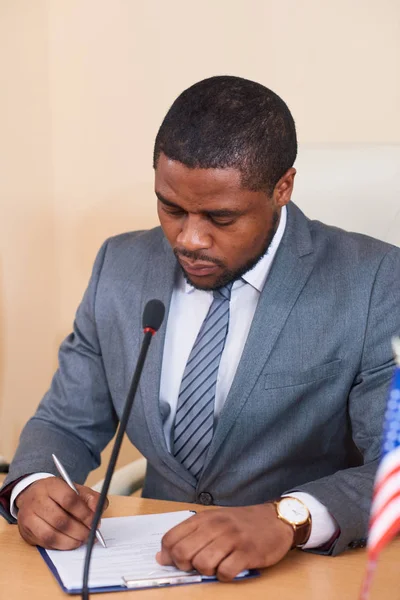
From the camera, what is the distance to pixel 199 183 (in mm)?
1400

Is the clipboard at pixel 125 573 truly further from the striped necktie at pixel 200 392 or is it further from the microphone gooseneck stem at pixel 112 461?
the striped necktie at pixel 200 392

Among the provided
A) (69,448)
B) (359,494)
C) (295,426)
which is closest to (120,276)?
(69,448)

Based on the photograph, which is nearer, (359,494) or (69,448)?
(359,494)

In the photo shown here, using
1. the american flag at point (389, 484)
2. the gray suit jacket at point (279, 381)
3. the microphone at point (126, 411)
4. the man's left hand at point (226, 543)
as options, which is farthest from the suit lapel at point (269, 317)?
the american flag at point (389, 484)

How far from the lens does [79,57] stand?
8.10 feet

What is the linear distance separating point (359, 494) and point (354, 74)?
1.19m

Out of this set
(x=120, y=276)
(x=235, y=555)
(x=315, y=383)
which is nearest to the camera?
(x=235, y=555)

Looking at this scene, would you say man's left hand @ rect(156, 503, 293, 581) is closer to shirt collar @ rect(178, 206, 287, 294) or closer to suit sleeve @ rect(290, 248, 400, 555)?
suit sleeve @ rect(290, 248, 400, 555)

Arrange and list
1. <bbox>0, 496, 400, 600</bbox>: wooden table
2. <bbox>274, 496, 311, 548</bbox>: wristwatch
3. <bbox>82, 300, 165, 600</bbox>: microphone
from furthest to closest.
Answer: <bbox>274, 496, 311, 548</bbox>: wristwatch → <bbox>0, 496, 400, 600</bbox>: wooden table → <bbox>82, 300, 165, 600</bbox>: microphone

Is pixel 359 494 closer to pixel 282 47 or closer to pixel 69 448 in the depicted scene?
pixel 69 448

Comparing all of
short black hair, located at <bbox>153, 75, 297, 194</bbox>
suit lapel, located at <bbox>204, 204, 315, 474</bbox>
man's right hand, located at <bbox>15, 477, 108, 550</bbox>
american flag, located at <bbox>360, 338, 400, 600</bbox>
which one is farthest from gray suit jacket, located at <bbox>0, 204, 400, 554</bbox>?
american flag, located at <bbox>360, 338, 400, 600</bbox>

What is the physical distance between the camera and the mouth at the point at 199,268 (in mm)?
1467

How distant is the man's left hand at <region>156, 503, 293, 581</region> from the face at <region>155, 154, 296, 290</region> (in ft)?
1.42

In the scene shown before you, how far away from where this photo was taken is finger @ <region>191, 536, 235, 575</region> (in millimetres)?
1157
